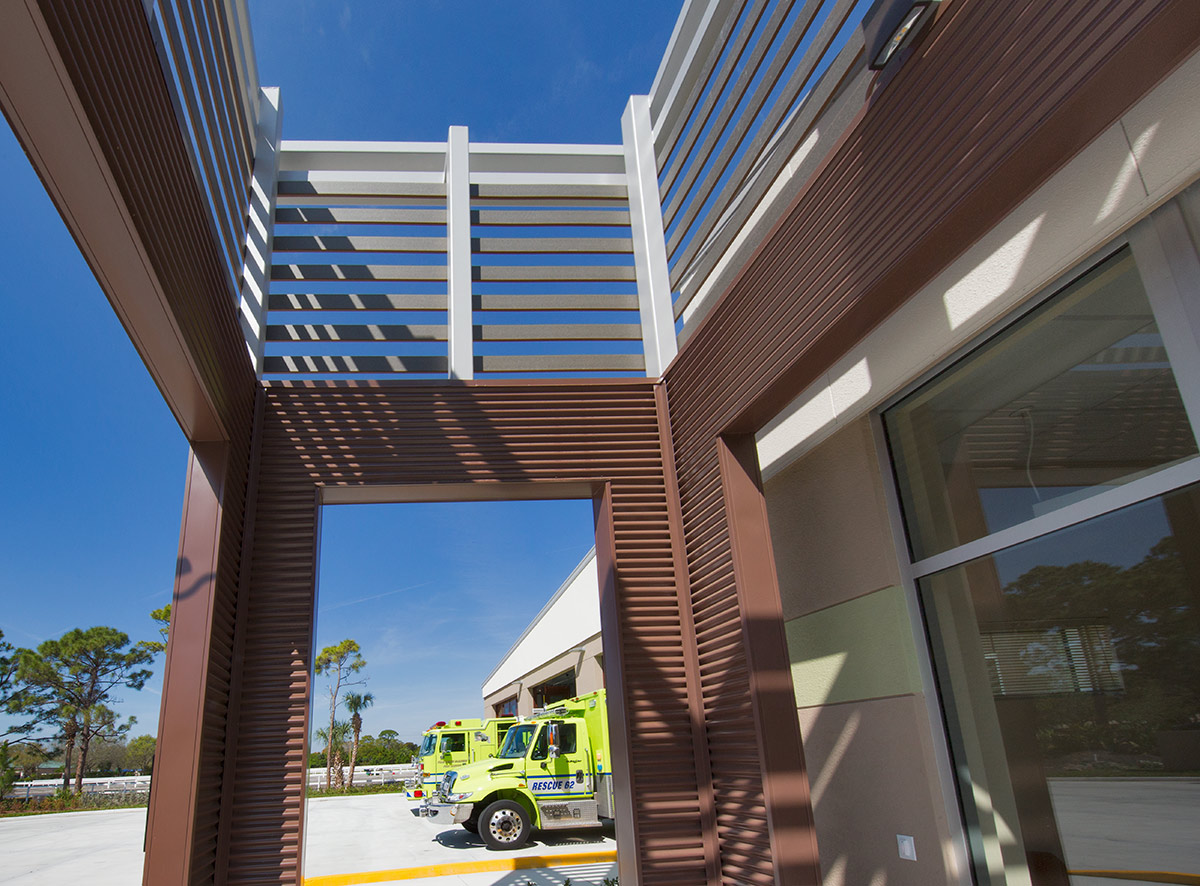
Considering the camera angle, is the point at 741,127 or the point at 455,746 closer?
the point at 741,127

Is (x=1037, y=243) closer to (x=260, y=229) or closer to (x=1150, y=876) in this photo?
(x=1150, y=876)

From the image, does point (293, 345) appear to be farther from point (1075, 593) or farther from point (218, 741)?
point (1075, 593)

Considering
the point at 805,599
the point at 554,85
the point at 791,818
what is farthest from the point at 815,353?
the point at 554,85

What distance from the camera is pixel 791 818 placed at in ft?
11.9

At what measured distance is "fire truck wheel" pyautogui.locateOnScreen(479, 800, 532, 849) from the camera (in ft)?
32.3

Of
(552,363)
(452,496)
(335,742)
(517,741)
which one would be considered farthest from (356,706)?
(552,363)

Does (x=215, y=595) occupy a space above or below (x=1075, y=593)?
above

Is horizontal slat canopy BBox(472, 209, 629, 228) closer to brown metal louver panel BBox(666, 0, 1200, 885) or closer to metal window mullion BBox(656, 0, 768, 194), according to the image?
metal window mullion BBox(656, 0, 768, 194)

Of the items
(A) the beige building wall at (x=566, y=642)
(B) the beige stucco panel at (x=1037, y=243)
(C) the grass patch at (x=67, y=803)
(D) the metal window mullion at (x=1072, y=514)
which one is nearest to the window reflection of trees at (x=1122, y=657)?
(D) the metal window mullion at (x=1072, y=514)

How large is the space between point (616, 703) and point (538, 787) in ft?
20.5

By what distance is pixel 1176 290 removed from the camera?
7.14 feet

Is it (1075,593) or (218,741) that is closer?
(1075,593)

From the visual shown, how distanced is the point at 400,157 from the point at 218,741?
3.78 m

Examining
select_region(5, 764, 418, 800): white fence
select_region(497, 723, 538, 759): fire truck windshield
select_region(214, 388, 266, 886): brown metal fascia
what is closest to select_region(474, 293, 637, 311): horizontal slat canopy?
select_region(214, 388, 266, 886): brown metal fascia
